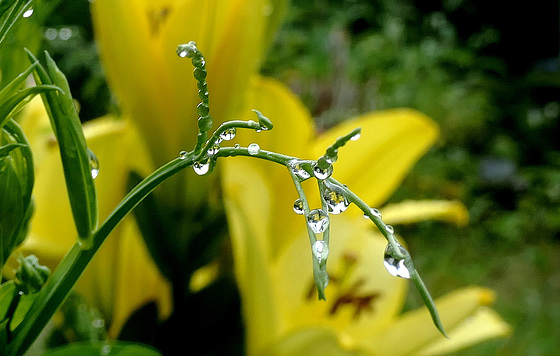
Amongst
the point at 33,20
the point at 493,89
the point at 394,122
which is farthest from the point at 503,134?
the point at 33,20

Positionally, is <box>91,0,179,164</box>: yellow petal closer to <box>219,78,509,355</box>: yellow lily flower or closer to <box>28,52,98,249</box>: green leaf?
<box>219,78,509,355</box>: yellow lily flower

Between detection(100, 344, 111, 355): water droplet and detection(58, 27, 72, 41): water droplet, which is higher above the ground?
detection(58, 27, 72, 41): water droplet

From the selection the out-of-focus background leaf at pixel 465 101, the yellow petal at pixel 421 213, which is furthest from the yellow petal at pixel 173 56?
the out-of-focus background leaf at pixel 465 101

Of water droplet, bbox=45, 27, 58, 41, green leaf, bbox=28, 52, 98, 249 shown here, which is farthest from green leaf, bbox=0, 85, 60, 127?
water droplet, bbox=45, 27, 58, 41

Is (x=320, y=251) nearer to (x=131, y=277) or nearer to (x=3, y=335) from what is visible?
(x=3, y=335)

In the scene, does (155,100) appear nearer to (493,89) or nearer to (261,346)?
(261,346)

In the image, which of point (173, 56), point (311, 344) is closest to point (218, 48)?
point (173, 56)

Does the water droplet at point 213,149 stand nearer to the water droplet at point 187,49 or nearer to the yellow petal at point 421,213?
the water droplet at point 187,49
